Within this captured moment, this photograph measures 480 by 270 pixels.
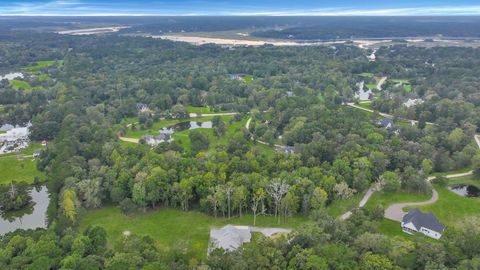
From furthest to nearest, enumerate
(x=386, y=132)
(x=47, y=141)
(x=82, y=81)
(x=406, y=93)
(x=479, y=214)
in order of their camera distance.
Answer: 1. (x=82, y=81)
2. (x=406, y=93)
3. (x=47, y=141)
4. (x=386, y=132)
5. (x=479, y=214)

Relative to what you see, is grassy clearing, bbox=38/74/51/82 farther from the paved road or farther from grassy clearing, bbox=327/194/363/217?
the paved road

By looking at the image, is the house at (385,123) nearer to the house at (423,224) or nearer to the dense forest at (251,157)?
the dense forest at (251,157)

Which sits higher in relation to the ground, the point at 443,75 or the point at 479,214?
the point at 443,75

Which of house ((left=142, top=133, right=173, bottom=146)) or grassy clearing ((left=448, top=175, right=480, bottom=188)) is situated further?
house ((left=142, top=133, right=173, bottom=146))

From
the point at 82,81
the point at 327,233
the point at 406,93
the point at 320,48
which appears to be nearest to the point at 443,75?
the point at 406,93

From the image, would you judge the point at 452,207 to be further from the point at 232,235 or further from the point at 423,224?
the point at 232,235

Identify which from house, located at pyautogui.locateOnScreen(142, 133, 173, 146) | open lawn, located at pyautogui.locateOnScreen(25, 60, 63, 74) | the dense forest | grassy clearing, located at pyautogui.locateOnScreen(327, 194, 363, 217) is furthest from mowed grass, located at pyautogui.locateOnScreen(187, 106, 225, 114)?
open lawn, located at pyautogui.locateOnScreen(25, 60, 63, 74)

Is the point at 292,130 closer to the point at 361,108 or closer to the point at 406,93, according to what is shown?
the point at 361,108
